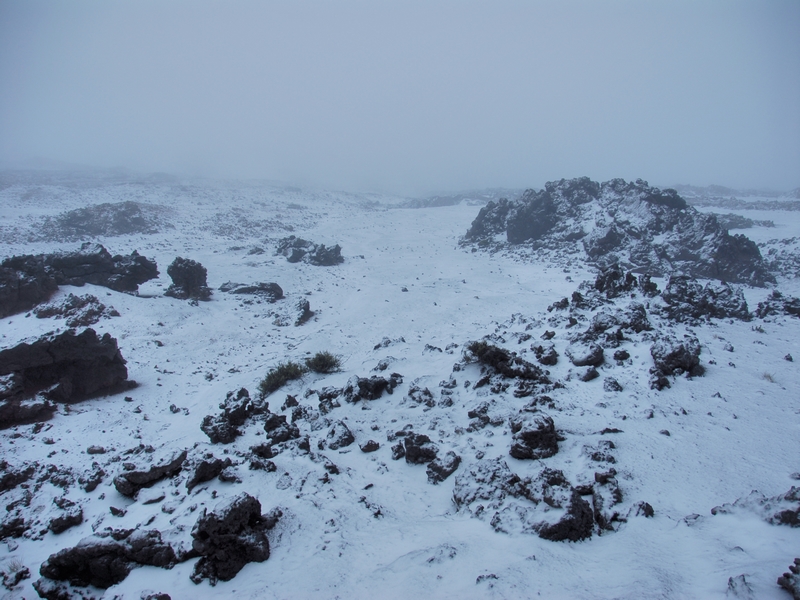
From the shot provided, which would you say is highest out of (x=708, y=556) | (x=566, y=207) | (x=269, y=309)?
(x=566, y=207)

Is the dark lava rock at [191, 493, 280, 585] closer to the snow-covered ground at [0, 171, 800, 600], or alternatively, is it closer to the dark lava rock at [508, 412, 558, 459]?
the snow-covered ground at [0, 171, 800, 600]

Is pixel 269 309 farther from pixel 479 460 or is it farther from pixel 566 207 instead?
pixel 566 207

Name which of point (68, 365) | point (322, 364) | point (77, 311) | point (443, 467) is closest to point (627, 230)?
point (322, 364)

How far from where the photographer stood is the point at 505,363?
10.7m

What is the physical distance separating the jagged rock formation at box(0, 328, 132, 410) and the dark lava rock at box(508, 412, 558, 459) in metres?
13.5

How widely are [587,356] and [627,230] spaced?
24.2 metres

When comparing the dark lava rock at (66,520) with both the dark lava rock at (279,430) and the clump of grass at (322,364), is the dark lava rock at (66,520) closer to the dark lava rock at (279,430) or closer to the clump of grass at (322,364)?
the dark lava rock at (279,430)

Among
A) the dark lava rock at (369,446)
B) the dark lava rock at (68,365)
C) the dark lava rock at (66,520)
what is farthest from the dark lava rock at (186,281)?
the dark lava rock at (369,446)

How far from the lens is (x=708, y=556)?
181 inches

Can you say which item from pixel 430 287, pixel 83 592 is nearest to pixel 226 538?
pixel 83 592

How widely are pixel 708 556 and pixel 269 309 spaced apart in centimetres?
2138

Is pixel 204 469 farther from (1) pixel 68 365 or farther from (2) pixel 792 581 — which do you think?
(1) pixel 68 365

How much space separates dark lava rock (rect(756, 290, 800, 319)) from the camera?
510 inches

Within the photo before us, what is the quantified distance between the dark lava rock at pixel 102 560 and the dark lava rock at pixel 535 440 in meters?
6.21
